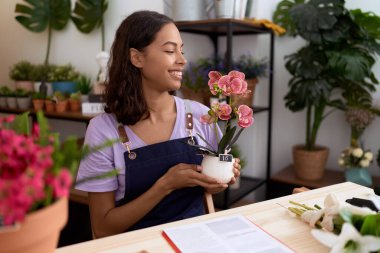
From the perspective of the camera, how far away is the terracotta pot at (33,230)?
0.49 m

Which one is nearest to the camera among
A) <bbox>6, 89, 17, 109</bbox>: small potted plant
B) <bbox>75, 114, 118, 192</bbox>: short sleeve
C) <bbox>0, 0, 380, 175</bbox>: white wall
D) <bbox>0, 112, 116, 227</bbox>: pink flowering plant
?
<bbox>0, 112, 116, 227</bbox>: pink flowering plant

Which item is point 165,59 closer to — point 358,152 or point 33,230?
point 33,230

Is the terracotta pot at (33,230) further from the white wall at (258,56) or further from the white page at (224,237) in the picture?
the white wall at (258,56)

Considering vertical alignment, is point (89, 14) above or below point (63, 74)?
above

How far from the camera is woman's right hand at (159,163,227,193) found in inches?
42.4

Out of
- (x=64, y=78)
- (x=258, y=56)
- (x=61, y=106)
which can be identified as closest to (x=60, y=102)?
(x=61, y=106)

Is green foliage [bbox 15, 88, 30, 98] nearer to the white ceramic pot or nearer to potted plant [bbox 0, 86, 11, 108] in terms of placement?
potted plant [bbox 0, 86, 11, 108]

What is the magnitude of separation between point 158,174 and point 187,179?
19cm

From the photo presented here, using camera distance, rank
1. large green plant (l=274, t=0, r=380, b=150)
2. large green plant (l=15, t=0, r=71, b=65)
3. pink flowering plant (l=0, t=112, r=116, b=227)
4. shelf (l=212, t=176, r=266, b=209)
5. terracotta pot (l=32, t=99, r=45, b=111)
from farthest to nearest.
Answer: large green plant (l=15, t=0, r=71, b=65) → terracotta pot (l=32, t=99, r=45, b=111) → shelf (l=212, t=176, r=266, b=209) → large green plant (l=274, t=0, r=380, b=150) → pink flowering plant (l=0, t=112, r=116, b=227)

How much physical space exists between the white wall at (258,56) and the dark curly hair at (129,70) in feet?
4.22

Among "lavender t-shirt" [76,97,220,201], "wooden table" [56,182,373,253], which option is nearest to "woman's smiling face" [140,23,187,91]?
"lavender t-shirt" [76,97,220,201]

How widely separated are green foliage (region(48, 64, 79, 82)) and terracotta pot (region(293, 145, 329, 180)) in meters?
1.88

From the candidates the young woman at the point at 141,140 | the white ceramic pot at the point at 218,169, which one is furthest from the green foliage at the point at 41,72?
the white ceramic pot at the point at 218,169

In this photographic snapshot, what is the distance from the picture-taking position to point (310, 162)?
93.0 inches
